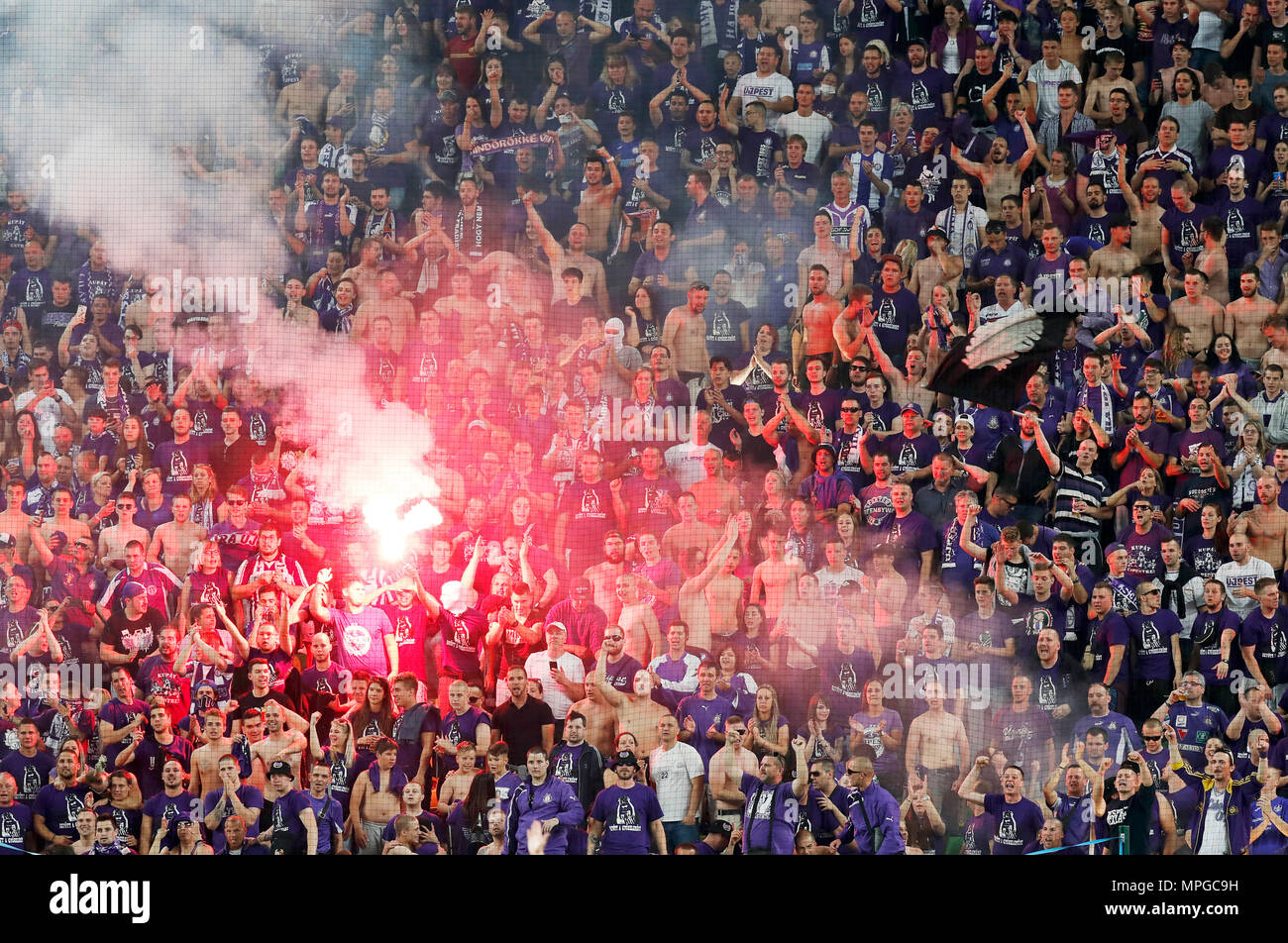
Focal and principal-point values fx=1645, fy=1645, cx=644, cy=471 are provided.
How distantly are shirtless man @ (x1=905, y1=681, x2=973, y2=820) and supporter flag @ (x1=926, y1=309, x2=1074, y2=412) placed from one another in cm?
144

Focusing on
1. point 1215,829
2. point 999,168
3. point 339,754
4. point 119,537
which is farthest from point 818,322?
point 119,537

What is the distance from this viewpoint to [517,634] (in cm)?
734

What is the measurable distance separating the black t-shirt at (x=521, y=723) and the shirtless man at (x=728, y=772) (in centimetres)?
75

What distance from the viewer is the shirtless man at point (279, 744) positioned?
7191 mm

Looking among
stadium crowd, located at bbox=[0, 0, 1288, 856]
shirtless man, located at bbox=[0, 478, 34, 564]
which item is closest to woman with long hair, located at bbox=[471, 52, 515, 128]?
stadium crowd, located at bbox=[0, 0, 1288, 856]

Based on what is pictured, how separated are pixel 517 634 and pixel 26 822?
7.46ft

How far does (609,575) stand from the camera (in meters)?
7.44

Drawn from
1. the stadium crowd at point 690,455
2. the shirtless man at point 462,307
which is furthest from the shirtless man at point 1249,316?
the shirtless man at point 462,307

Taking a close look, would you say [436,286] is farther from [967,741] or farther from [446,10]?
[967,741]

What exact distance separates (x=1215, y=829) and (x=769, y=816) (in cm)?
189

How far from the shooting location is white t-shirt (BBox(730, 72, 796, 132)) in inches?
317

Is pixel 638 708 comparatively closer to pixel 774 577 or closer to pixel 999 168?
pixel 774 577

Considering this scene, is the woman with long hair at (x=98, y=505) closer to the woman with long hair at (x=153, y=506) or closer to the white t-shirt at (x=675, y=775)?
the woman with long hair at (x=153, y=506)
